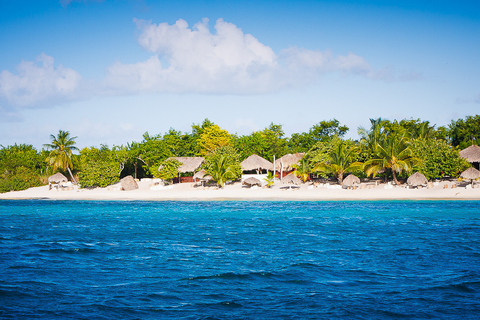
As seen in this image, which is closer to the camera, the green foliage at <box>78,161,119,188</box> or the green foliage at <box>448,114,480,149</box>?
the green foliage at <box>78,161,119,188</box>

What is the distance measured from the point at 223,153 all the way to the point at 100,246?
30.6 meters

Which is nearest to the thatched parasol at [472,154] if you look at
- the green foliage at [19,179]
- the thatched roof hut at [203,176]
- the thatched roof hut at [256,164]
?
the thatched roof hut at [256,164]

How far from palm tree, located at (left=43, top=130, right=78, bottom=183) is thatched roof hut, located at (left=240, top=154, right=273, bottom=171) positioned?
2058 centimetres

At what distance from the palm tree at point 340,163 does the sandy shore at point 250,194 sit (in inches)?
79.9

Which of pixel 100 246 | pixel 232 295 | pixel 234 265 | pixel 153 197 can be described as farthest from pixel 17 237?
pixel 153 197

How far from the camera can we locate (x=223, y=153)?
46.2m

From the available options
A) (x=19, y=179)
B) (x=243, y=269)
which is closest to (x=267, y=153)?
(x=19, y=179)

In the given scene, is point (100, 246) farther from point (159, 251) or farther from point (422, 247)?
point (422, 247)

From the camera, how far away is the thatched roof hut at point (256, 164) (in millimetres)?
47188

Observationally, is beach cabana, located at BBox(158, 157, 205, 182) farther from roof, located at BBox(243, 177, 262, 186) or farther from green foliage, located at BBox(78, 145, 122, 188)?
roof, located at BBox(243, 177, 262, 186)

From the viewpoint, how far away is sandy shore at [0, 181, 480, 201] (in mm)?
34781

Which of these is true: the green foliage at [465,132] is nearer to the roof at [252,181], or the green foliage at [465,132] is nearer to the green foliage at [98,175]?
the roof at [252,181]

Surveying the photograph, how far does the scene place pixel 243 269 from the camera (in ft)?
38.6

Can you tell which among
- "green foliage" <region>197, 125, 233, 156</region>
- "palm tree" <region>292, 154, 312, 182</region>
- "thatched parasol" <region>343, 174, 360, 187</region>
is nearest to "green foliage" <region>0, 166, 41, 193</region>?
"green foliage" <region>197, 125, 233, 156</region>
